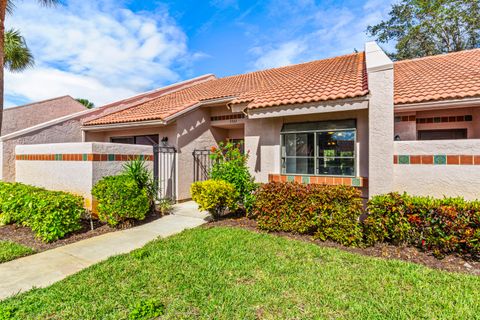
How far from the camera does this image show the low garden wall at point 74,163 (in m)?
7.88

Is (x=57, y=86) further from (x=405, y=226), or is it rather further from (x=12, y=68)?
(x=405, y=226)

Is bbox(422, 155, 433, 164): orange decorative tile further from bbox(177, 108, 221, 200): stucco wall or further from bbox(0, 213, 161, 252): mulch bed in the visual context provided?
bbox(177, 108, 221, 200): stucco wall

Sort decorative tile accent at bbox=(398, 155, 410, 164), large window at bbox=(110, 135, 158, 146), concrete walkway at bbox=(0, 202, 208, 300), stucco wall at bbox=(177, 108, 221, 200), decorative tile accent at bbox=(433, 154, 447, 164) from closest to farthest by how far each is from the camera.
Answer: concrete walkway at bbox=(0, 202, 208, 300)
decorative tile accent at bbox=(433, 154, 447, 164)
decorative tile accent at bbox=(398, 155, 410, 164)
stucco wall at bbox=(177, 108, 221, 200)
large window at bbox=(110, 135, 158, 146)

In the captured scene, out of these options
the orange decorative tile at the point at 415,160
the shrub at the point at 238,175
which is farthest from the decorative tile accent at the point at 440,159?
the shrub at the point at 238,175

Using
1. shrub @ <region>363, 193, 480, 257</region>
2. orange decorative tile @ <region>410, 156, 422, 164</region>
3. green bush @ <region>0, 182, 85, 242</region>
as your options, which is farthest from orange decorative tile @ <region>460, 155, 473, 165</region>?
green bush @ <region>0, 182, 85, 242</region>

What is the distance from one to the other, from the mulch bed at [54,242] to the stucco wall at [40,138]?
12.1ft

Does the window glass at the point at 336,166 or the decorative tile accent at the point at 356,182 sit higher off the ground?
the window glass at the point at 336,166

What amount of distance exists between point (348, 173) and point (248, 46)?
13982mm

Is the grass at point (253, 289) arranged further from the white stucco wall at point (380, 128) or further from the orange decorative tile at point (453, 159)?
the orange decorative tile at point (453, 159)

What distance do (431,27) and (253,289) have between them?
26668 millimetres

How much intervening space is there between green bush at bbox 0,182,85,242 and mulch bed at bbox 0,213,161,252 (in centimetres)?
16

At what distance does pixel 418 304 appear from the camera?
3.62 metres

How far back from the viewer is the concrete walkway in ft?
14.9

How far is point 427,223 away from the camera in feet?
17.7
